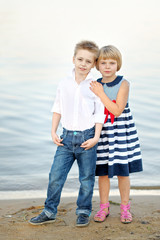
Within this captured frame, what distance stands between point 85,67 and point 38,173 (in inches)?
90.4

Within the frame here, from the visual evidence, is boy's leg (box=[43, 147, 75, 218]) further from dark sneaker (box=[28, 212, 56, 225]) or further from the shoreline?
the shoreline

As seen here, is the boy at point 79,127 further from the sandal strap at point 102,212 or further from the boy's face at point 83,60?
the sandal strap at point 102,212

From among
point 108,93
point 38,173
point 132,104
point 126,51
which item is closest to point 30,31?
point 126,51

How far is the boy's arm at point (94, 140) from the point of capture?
12.1ft

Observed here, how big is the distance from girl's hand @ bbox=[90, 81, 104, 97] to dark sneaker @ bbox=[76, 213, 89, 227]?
1.03 m

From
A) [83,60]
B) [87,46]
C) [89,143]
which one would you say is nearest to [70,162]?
[89,143]

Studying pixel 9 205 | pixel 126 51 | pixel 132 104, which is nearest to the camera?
pixel 9 205

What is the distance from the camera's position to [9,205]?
4406 mm

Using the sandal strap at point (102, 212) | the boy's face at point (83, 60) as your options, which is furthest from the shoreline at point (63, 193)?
the boy's face at point (83, 60)

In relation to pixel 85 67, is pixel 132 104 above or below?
below

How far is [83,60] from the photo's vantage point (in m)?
3.73

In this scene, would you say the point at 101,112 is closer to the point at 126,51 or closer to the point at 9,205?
the point at 9,205

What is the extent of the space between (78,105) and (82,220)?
96cm

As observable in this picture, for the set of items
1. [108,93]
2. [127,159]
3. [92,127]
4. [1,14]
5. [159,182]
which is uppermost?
[1,14]
